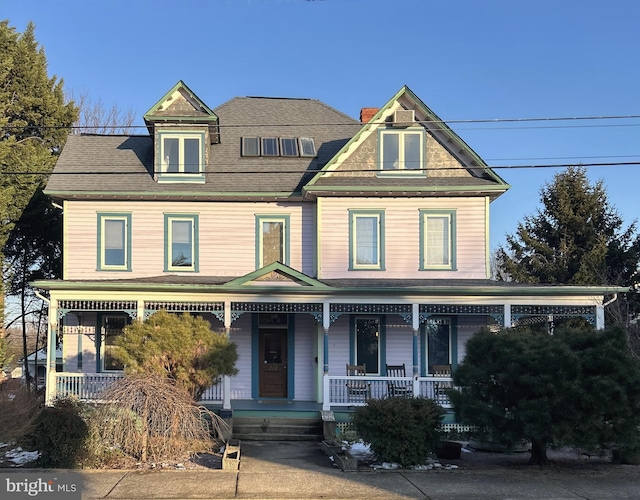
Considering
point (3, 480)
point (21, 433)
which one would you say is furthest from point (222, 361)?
point (3, 480)

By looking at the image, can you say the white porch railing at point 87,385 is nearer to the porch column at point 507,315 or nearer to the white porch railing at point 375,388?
the white porch railing at point 375,388

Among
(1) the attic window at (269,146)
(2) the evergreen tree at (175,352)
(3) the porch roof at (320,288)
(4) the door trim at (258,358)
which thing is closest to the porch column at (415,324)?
(3) the porch roof at (320,288)

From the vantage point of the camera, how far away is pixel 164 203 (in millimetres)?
18203

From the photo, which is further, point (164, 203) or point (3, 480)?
point (164, 203)

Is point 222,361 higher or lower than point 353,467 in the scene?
higher

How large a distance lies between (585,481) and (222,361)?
7.35m

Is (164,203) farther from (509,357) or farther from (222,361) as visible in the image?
(509,357)

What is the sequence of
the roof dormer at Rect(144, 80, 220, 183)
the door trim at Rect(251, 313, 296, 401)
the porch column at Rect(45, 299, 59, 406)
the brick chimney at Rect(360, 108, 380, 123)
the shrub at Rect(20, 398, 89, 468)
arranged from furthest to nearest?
1. the brick chimney at Rect(360, 108, 380, 123)
2. the roof dormer at Rect(144, 80, 220, 183)
3. the door trim at Rect(251, 313, 296, 401)
4. the porch column at Rect(45, 299, 59, 406)
5. the shrub at Rect(20, 398, 89, 468)

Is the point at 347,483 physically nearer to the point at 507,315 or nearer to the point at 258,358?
the point at 258,358

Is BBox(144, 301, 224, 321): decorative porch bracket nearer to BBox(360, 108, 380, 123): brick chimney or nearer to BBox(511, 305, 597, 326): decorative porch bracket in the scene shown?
BBox(511, 305, 597, 326): decorative porch bracket

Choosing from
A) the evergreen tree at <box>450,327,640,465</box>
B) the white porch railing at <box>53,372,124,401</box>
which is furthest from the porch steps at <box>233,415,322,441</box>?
the evergreen tree at <box>450,327,640,465</box>

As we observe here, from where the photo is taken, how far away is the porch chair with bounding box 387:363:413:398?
16453 mm

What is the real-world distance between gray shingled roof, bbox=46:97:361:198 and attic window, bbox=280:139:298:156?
28cm

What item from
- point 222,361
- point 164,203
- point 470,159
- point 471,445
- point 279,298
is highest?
point 470,159
